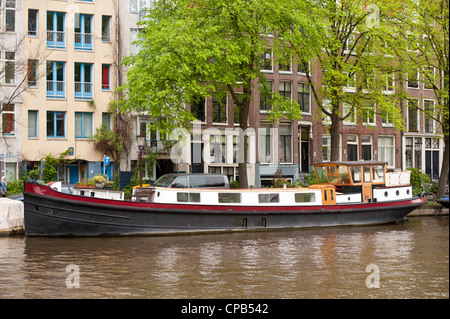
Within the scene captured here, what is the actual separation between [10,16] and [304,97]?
19.5 metres

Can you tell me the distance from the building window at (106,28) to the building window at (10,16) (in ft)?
17.3

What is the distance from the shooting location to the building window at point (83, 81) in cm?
3616

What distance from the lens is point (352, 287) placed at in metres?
13.4

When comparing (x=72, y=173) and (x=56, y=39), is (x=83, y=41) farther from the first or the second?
(x=72, y=173)

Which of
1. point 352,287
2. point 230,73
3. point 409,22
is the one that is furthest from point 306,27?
point 352,287

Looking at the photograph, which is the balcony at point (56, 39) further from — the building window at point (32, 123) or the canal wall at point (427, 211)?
the canal wall at point (427, 211)

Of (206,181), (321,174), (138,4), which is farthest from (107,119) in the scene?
(321,174)

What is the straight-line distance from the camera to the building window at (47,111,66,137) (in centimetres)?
3544

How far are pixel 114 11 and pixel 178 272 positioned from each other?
25.6m

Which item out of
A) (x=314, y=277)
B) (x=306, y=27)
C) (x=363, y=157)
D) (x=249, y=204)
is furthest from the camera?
(x=363, y=157)

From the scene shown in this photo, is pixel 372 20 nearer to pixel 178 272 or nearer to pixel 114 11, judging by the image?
pixel 114 11

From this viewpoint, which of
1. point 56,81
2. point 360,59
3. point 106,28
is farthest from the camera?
point 106,28

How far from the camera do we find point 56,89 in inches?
1405

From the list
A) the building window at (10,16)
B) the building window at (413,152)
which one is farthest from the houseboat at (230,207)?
the building window at (413,152)
